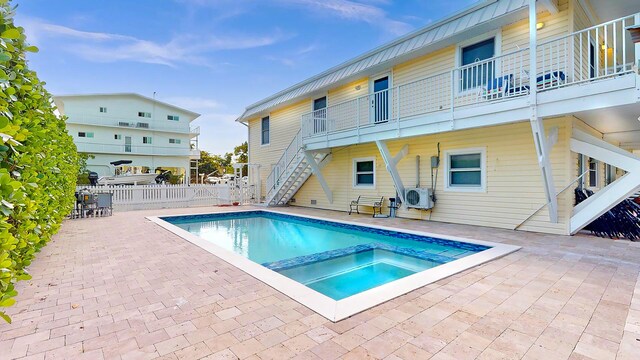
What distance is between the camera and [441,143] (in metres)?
9.13

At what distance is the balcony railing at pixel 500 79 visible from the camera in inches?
240

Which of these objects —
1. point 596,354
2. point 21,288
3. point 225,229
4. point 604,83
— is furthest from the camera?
point 225,229

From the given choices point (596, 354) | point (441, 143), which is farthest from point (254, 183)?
point (596, 354)

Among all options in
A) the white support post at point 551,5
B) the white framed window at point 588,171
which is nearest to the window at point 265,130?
the white support post at point 551,5

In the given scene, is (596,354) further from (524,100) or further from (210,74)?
(210,74)

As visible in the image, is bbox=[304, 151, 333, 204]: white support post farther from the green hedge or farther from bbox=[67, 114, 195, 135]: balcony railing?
bbox=[67, 114, 195, 135]: balcony railing

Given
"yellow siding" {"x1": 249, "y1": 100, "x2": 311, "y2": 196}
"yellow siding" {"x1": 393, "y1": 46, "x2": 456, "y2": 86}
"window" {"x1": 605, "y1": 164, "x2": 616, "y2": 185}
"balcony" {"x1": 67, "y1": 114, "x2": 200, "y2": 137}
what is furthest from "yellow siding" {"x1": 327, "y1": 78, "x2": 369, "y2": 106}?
"balcony" {"x1": 67, "y1": 114, "x2": 200, "y2": 137}

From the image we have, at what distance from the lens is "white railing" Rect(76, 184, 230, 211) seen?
13.1m

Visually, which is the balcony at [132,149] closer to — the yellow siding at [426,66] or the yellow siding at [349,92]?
the yellow siding at [349,92]

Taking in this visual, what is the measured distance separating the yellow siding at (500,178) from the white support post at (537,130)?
593 mm

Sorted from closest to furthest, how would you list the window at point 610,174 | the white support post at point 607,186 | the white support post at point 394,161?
the white support post at point 607,186, the white support post at point 394,161, the window at point 610,174

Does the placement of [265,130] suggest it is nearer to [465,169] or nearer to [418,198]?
[418,198]

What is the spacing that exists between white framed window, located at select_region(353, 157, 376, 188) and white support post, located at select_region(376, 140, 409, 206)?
5.15 ft

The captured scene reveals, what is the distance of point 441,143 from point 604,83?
423 centimetres
